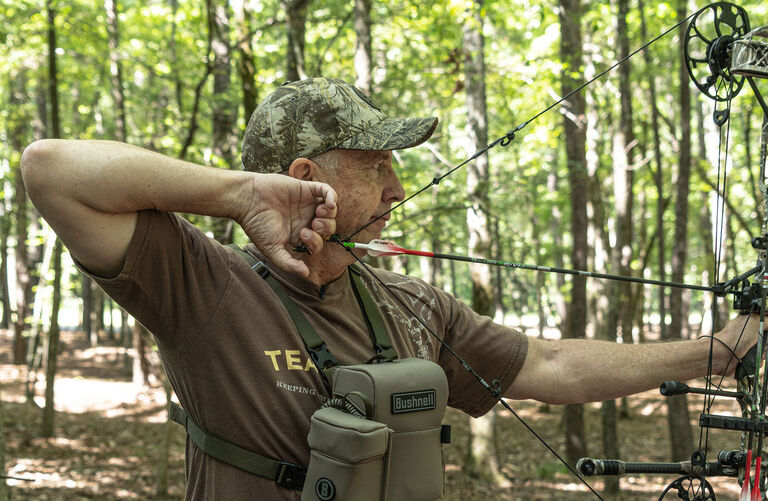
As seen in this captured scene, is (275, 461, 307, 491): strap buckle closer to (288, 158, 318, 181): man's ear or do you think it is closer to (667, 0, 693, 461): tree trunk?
(288, 158, 318, 181): man's ear

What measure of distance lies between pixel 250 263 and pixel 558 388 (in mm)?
1198

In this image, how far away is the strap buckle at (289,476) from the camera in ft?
6.07

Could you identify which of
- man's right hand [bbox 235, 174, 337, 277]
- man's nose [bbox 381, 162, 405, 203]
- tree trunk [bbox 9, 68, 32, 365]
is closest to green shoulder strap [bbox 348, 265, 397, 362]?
man's nose [bbox 381, 162, 405, 203]

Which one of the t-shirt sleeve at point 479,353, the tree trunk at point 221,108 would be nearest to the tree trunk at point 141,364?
the tree trunk at point 221,108

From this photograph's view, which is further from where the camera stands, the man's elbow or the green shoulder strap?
the green shoulder strap

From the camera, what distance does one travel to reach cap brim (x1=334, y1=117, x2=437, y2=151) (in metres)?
2.15

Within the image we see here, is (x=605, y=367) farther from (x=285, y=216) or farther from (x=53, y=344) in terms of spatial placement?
(x=53, y=344)

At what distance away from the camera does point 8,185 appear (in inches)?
870

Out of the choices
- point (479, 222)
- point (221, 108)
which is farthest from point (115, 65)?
point (479, 222)

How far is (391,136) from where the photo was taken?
7.14 feet

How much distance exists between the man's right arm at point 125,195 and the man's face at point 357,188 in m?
0.31

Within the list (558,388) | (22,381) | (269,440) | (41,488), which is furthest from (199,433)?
(22,381)

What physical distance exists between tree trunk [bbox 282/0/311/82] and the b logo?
17.6 ft

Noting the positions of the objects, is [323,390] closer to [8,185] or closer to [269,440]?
[269,440]
